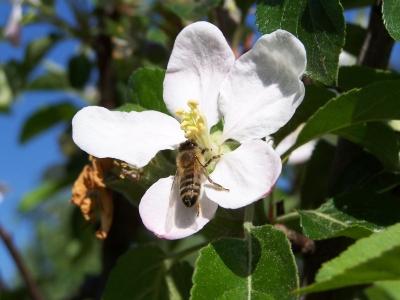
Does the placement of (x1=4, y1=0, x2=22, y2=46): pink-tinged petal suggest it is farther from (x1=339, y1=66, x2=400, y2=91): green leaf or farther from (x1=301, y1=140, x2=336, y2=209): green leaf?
(x1=339, y1=66, x2=400, y2=91): green leaf

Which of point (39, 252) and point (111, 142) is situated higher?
point (111, 142)

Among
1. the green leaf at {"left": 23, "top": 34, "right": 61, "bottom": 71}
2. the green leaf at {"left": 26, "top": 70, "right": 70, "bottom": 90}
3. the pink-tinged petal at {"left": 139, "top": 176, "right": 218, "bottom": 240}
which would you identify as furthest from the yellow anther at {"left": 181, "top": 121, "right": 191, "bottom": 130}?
the green leaf at {"left": 26, "top": 70, "right": 70, "bottom": 90}

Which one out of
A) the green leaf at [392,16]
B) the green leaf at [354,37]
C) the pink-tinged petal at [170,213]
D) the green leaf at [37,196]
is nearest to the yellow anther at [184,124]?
the pink-tinged petal at [170,213]

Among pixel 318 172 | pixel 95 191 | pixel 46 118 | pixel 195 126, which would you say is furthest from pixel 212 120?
pixel 46 118

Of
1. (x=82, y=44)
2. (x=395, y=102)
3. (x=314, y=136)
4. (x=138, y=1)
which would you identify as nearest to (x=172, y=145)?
(x=314, y=136)

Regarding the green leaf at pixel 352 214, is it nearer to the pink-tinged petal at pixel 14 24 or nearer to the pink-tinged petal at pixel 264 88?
the pink-tinged petal at pixel 264 88

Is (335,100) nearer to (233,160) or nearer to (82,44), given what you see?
(233,160)

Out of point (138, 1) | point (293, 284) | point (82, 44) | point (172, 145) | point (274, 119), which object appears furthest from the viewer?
point (138, 1)
